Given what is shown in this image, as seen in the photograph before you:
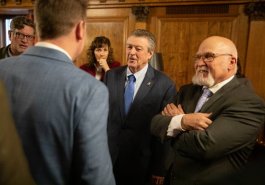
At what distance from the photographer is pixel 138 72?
204cm

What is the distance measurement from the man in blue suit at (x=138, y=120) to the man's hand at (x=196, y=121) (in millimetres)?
483

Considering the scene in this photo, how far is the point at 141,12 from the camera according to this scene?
3.91 metres

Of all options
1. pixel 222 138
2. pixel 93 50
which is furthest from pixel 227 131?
pixel 93 50

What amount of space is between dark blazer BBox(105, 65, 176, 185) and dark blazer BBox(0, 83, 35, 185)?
4.27ft

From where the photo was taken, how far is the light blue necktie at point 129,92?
6.49 ft

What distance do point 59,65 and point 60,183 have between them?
0.42 metres

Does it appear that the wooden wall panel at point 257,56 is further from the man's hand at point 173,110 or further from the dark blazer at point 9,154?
the dark blazer at point 9,154

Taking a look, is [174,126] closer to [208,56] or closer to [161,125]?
[161,125]

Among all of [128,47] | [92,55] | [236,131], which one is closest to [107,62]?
[92,55]

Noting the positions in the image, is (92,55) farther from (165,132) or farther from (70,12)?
(70,12)

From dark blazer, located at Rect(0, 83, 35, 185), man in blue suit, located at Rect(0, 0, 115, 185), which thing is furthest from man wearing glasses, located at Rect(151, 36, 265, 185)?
dark blazer, located at Rect(0, 83, 35, 185)

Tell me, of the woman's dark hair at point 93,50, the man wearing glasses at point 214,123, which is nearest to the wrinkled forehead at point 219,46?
the man wearing glasses at point 214,123

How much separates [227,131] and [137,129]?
2.39 ft

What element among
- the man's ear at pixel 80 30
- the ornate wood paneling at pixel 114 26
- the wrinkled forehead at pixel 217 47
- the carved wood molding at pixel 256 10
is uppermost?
the carved wood molding at pixel 256 10
